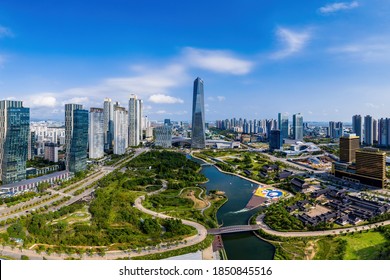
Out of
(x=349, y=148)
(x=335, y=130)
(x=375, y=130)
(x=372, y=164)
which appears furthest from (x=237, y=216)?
(x=335, y=130)

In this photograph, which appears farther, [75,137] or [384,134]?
[384,134]

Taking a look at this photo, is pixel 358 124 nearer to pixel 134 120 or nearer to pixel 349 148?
pixel 349 148

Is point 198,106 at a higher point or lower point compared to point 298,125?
higher

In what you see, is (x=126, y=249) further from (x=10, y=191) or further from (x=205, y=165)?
(x=205, y=165)

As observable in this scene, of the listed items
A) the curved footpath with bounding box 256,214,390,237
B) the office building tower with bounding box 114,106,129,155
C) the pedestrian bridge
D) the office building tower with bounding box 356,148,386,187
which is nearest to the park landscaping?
the pedestrian bridge

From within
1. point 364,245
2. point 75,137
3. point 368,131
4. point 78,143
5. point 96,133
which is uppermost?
point 368,131

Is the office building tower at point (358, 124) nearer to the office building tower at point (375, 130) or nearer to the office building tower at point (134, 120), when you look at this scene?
the office building tower at point (375, 130)

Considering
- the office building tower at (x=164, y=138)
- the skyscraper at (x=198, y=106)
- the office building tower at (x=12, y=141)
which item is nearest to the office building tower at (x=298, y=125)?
the skyscraper at (x=198, y=106)

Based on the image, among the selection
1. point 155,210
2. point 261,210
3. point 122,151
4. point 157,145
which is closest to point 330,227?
point 261,210
